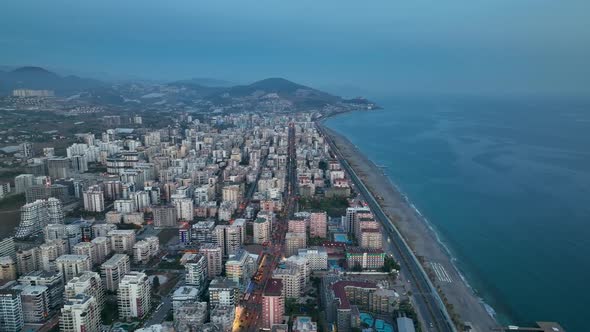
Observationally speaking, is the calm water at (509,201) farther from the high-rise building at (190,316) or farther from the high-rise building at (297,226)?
the high-rise building at (190,316)

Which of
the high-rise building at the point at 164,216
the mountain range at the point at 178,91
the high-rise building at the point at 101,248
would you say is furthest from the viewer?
the mountain range at the point at 178,91

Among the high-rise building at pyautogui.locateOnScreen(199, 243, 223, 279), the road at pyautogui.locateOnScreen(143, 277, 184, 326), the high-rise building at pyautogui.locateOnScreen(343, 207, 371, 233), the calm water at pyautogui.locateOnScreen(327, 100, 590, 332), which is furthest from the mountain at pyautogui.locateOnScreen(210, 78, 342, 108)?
the road at pyautogui.locateOnScreen(143, 277, 184, 326)

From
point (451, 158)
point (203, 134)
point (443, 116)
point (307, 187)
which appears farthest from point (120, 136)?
point (443, 116)

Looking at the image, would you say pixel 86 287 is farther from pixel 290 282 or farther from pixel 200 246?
pixel 290 282

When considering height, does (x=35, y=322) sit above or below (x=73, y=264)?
below

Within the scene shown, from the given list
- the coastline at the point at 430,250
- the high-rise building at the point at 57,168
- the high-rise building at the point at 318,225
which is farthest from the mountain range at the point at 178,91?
the high-rise building at the point at 318,225

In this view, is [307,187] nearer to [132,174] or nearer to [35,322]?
[132,174]
